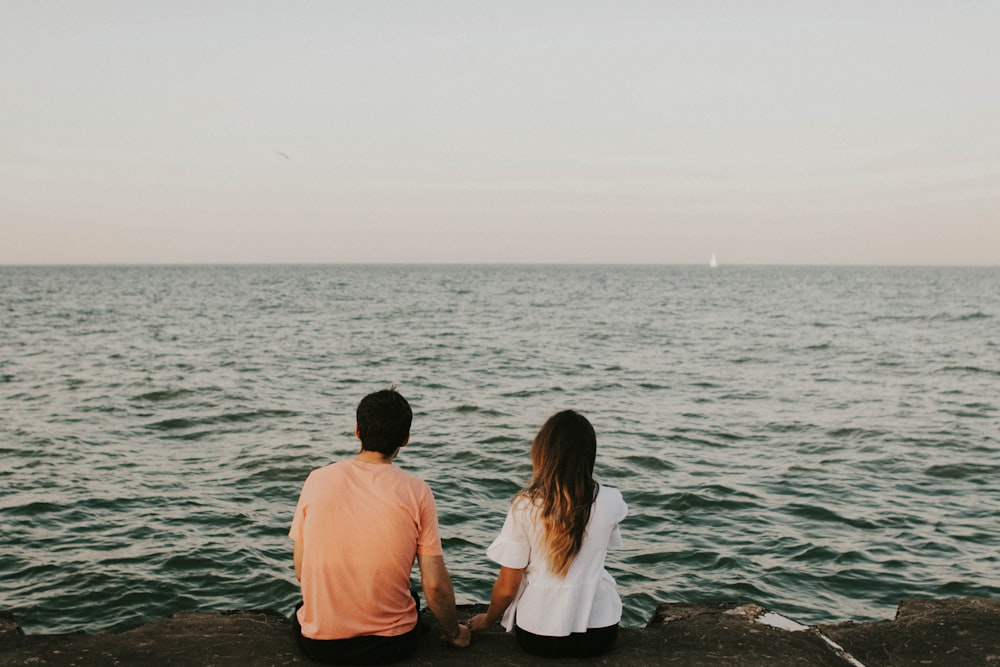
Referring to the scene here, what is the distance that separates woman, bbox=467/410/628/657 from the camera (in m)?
3.91

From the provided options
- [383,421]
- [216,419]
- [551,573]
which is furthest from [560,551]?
[216,419]

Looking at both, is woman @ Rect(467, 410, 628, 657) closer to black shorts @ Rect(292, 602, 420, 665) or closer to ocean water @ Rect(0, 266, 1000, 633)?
black shorts @ Rect(292, 602, 420, 665)

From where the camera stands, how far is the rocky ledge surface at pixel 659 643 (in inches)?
172

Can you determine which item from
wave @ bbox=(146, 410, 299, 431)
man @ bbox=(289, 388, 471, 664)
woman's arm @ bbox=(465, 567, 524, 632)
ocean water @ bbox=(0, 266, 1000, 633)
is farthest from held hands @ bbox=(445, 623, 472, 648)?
wave @ bbox=(146, 410, 299, 431)

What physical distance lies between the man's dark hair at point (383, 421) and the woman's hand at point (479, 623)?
1.17 metres

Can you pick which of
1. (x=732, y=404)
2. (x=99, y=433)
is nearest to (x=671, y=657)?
(x=99, y=433)

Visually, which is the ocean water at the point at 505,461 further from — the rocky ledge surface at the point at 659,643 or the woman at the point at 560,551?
the woman at the point at 560,551

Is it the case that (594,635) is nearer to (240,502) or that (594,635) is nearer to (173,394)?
(240,502)

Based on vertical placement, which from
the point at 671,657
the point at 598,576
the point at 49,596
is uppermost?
the point at 598,576

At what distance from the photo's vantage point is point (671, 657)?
4.50 meters

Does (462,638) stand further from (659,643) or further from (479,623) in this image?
(659,643)

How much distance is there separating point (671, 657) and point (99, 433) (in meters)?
13.0

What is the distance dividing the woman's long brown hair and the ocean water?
403 cm

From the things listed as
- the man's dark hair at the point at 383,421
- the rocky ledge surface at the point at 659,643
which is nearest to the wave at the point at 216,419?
the rocky ledge surface at the point at 659,643
